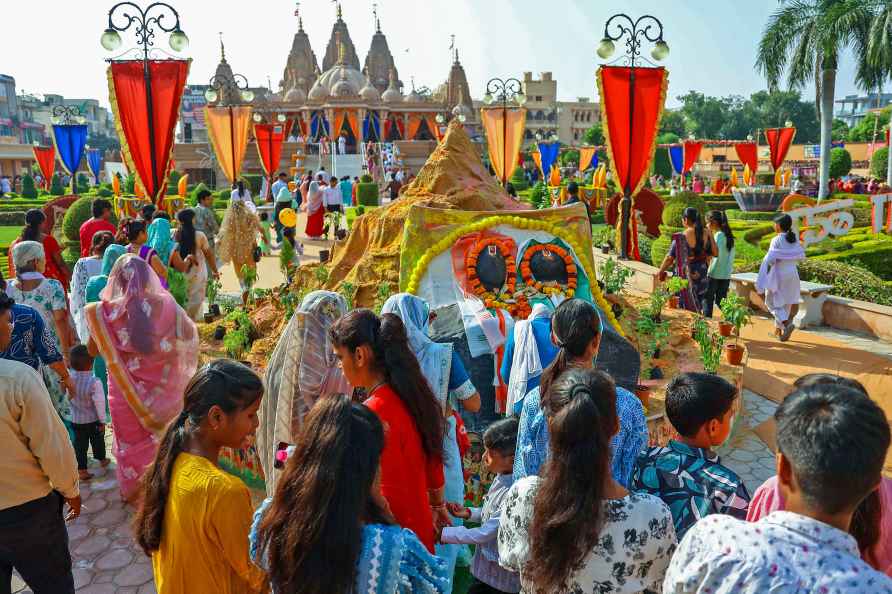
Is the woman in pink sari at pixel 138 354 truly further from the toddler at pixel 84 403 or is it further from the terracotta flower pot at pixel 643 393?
the terracotta flower pot at pixel 643 393

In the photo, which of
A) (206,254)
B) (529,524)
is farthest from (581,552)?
(206,254)

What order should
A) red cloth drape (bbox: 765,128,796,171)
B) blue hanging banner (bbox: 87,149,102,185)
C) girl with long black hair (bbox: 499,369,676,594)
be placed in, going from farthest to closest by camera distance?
blue hanging banner (bbox: 87,149,102,185) → red cloth drape (bbox: 765,128,796,171) → girl with long black hair (bbox: 499,369,676,594)

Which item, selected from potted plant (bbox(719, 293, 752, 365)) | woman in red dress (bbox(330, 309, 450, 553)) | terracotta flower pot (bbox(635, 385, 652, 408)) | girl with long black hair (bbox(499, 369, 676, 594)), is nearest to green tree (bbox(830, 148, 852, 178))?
potted plant (bbox(719, 293, 752, 365))

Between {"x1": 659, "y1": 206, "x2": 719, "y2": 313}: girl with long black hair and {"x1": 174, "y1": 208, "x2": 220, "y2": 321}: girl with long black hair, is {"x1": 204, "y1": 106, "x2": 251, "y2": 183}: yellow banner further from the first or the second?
{"x1": 659, "y1": 206, "x2": 719, "y2": 313}: girl with long black hair

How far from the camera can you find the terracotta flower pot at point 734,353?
5.81 m

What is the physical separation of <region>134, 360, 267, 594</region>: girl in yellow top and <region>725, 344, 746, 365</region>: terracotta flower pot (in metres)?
4.79

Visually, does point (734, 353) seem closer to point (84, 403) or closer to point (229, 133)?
point (84, 403)

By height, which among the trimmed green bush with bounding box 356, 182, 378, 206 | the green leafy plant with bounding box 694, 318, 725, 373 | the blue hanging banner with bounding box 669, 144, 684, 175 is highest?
the blue hanging banner with bounding box 669, 144, 684, 175

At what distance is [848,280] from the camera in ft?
28.0

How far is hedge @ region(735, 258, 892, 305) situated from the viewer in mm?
8359

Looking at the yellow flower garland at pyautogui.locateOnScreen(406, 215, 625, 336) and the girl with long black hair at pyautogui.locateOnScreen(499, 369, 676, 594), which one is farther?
the yellow flower garland at pyautogui.locateOnScreen(406, 215, 625, 336)

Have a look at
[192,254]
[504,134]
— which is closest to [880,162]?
[504,134]

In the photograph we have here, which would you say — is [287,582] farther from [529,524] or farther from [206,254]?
[206,254]

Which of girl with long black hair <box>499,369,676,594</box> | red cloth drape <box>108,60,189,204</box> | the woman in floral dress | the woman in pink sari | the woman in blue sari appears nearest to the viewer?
the woman in blue sari
